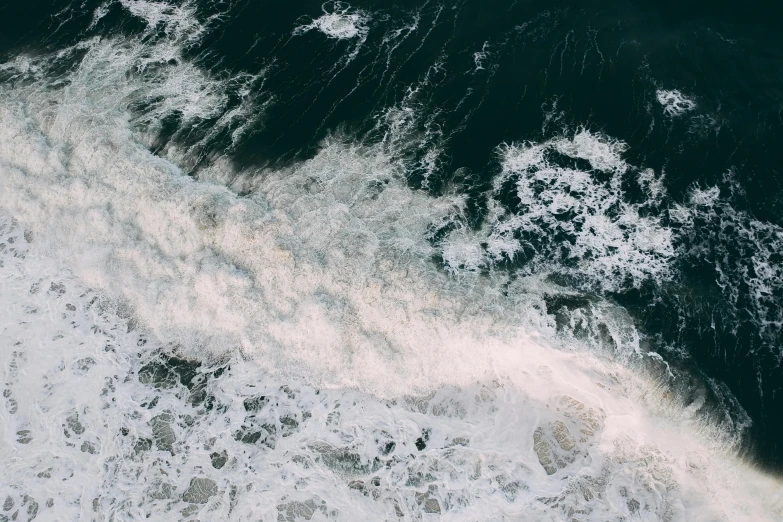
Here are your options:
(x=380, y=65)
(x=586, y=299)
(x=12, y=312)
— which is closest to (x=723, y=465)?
(x=586, y=299)

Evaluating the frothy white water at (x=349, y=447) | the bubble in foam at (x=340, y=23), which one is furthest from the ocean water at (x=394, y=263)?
the bubble in foam at (x=340, y=23)

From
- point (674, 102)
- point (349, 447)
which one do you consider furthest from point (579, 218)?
point (349, 447)

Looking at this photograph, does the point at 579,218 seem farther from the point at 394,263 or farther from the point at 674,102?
the point at 674,102

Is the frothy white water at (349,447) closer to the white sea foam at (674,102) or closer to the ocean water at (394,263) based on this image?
the ocean water at (394,263)

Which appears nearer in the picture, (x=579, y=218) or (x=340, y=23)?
(x=579, y=218)

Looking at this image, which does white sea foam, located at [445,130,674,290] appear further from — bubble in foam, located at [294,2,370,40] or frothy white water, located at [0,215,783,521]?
bubble in foam, located at [294,2,370,40]

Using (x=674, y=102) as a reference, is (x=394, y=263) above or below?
below
